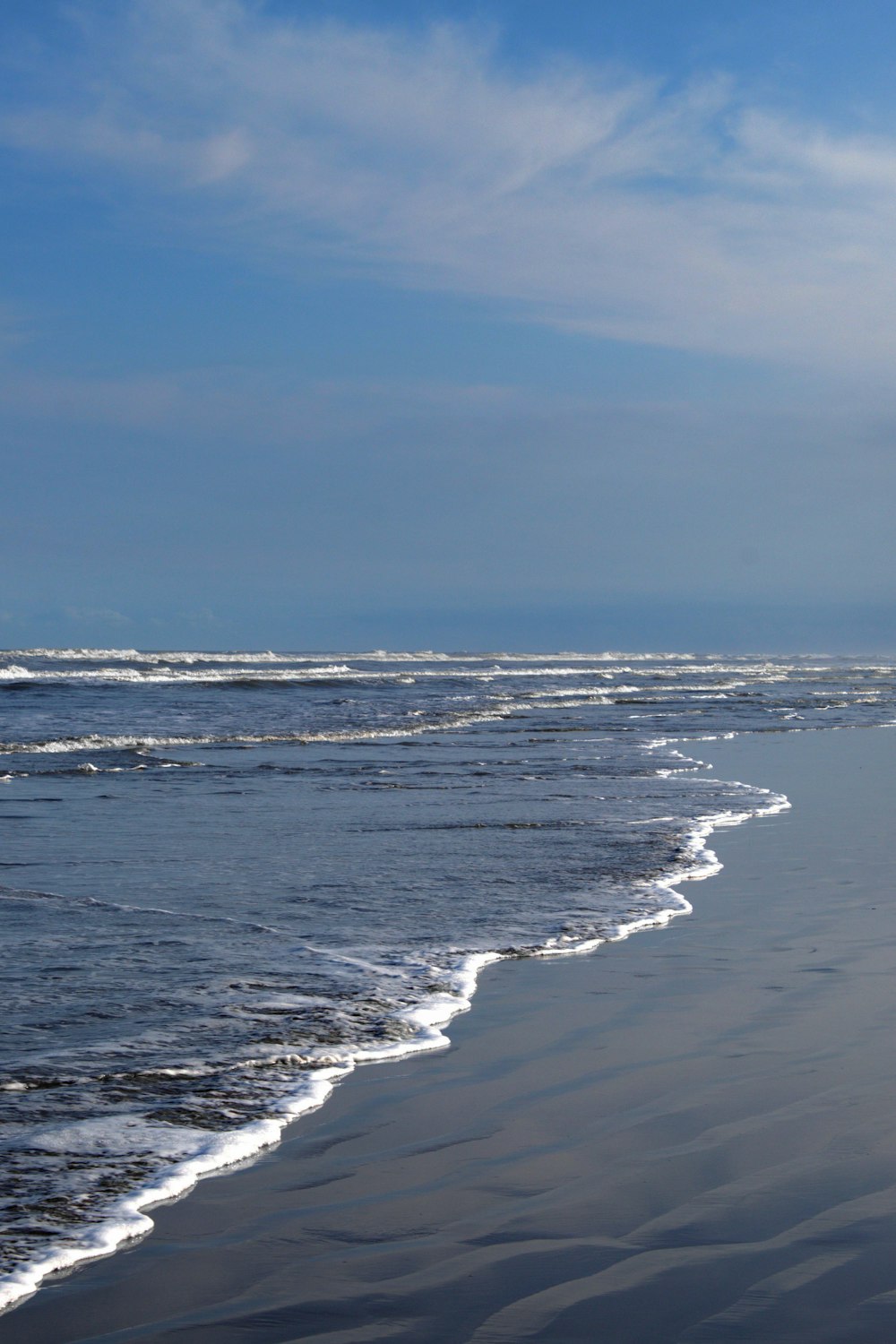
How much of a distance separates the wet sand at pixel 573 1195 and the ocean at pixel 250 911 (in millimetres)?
253

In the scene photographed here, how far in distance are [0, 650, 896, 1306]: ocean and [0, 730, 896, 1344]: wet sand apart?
25 centimetres

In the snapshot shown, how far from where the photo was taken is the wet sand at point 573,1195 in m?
2.83

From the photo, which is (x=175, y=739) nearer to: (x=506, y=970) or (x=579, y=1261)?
(x=506, y=970)

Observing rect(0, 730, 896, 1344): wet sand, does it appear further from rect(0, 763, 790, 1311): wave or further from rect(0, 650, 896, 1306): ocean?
rect(0, 650, 896, 1306): ocean

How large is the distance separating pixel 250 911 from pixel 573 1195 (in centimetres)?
412

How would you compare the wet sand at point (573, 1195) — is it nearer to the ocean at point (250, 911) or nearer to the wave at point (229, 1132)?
the wave at point (229, 1132)

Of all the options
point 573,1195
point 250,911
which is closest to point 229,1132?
point 573,1195

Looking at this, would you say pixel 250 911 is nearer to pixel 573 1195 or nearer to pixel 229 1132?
pixel 229 1132

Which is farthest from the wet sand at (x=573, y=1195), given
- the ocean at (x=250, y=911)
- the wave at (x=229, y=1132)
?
the ocean at (x=250, y=911)

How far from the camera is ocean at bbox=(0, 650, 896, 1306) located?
12.8 ft

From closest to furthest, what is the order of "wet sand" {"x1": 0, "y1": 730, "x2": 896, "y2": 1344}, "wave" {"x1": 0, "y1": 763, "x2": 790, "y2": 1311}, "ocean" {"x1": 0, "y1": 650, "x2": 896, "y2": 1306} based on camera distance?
"wet sand" {"x1": 0, "y1": 730, "x2": 896, "y2": 1344}, "wave" {"x1": 0, "y1": 763, "x2": 790, "y2": 1311}, "ocean" {"x1": 0, "y1": 650, "x2": 896, "y2": 1306}

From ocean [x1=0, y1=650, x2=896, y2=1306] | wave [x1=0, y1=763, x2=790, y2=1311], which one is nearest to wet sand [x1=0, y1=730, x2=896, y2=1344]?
wave [x1=0, y1=763, x2=790, y2=1311]

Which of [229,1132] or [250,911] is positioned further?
[250,911]

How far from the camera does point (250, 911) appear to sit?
23.9 feet
